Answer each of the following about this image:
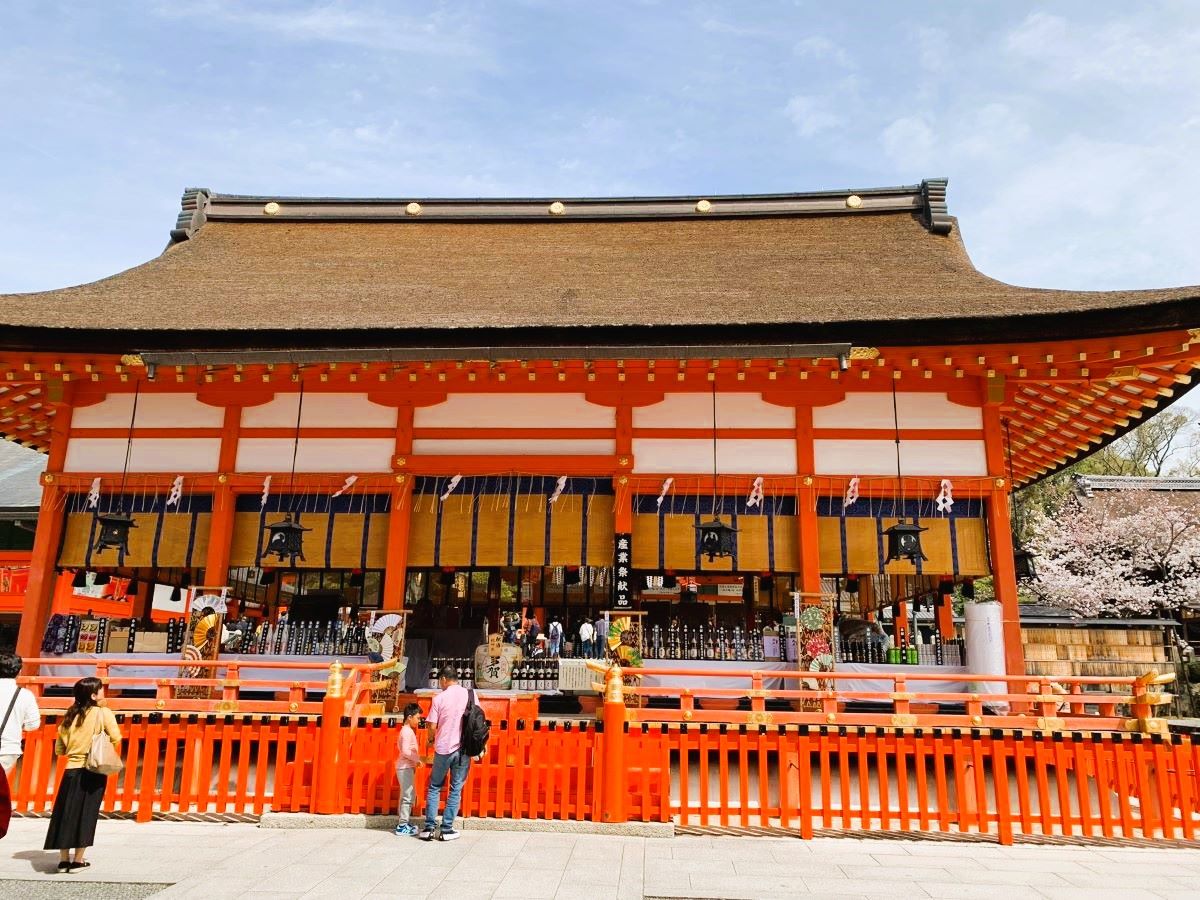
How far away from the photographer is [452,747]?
615cm

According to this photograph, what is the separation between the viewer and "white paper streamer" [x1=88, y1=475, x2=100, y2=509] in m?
10.2

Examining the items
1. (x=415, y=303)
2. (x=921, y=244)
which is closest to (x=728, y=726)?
(x=415, y=303)

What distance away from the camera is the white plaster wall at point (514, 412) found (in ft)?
33.9

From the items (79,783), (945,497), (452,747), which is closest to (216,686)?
(79,783)

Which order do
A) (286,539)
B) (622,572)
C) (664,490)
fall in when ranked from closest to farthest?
1. (286,539)
2. (622,572)
3. (664,490)

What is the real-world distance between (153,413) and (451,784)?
713cm

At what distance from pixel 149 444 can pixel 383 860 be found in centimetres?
722

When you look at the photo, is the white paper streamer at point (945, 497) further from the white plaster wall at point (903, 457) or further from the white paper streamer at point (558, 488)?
the white paper streamer at point (558, 488)

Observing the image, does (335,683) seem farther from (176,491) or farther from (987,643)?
(987,643)

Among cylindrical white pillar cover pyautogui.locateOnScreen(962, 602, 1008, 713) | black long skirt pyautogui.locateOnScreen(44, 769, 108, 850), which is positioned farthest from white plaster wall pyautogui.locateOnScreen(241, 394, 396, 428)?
cylindrical white pillar cover pyautogui.locateOnScreen(962, 602, 1008, 713)

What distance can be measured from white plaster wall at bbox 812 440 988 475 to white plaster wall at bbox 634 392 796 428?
2.12 feet

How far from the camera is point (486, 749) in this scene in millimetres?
6312

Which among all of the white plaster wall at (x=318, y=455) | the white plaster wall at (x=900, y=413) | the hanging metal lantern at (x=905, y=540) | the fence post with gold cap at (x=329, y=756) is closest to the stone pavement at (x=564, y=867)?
the fence post with gold cap at (x=329, y=756)

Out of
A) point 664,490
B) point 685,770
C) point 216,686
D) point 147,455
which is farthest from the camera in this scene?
point 147,455
